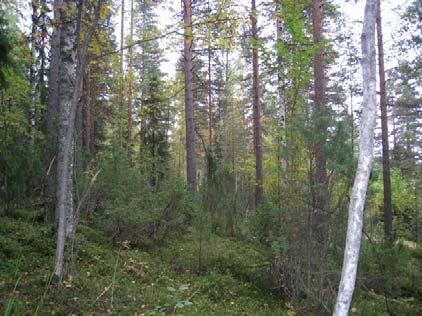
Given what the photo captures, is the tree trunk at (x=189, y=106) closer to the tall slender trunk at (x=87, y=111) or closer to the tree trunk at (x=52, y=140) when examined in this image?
the tree trunk at (x=52, y=140)

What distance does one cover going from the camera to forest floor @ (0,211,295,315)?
14.8 feet

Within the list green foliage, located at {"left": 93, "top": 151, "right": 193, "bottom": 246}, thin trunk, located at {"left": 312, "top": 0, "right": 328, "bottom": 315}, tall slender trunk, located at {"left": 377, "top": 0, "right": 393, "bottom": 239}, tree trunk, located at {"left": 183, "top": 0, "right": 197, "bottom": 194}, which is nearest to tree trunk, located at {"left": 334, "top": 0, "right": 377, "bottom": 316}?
thin trunk, located at {"left": 312, "top": 0, "right": 328, "bottom": 315}

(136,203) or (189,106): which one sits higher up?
(189,106)

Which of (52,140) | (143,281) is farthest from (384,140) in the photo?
(52,140)

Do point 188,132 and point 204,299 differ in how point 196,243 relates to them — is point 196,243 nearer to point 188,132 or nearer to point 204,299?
point 204,299

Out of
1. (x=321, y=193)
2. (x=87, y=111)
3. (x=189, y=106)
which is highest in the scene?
(x=87, y=111)

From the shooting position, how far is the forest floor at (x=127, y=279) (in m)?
4.52

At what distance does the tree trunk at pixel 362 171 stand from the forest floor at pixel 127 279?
1644 millimetres

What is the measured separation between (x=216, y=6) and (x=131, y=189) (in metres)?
4.20

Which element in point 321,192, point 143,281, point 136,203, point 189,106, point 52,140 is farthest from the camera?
point 189,106

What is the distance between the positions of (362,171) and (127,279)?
4.08 m

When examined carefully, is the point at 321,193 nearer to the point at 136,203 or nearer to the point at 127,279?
the point at 127,279

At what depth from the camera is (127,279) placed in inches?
236

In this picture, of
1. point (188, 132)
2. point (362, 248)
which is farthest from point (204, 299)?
point (188, 132)
